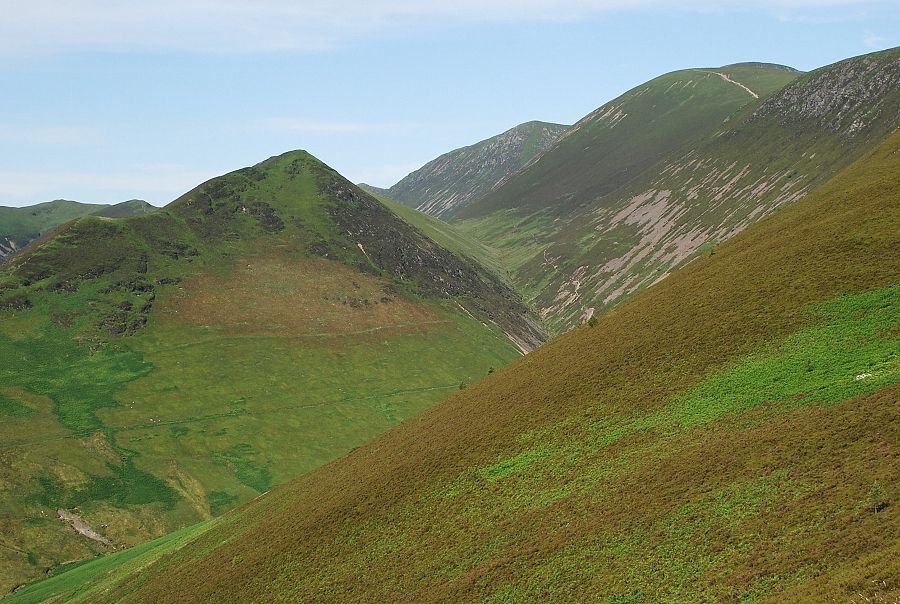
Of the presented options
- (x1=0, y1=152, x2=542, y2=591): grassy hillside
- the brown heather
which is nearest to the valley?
the brown heather

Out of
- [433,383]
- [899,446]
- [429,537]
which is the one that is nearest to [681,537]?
[899,446]

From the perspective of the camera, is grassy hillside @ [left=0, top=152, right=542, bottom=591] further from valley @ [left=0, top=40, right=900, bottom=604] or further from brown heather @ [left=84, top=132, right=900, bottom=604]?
brown heather @ [left=84, top=132, right=900, bottom=604]

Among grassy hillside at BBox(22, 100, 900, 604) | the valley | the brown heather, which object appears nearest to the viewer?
the brown heather

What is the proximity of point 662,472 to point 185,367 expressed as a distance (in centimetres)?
11970

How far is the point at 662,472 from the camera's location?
37844mm

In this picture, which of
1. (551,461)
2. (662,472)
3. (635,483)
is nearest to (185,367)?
(551,461)

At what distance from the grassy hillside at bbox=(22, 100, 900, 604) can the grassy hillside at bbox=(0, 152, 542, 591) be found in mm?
30650

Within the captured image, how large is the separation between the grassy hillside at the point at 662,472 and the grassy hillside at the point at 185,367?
30650mm

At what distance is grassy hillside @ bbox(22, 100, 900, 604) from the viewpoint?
29609 mm

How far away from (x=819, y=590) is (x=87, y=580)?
72.5 meters

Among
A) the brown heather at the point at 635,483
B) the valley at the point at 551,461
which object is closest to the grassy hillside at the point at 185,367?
the valley at the point at 551,461

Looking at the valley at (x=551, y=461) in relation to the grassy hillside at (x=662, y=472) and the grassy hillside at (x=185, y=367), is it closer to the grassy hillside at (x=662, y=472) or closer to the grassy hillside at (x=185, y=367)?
the grassy hillside at (x=662, y=472)

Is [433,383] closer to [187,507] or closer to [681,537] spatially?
[187,507]

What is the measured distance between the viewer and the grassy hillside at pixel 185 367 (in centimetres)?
9569
